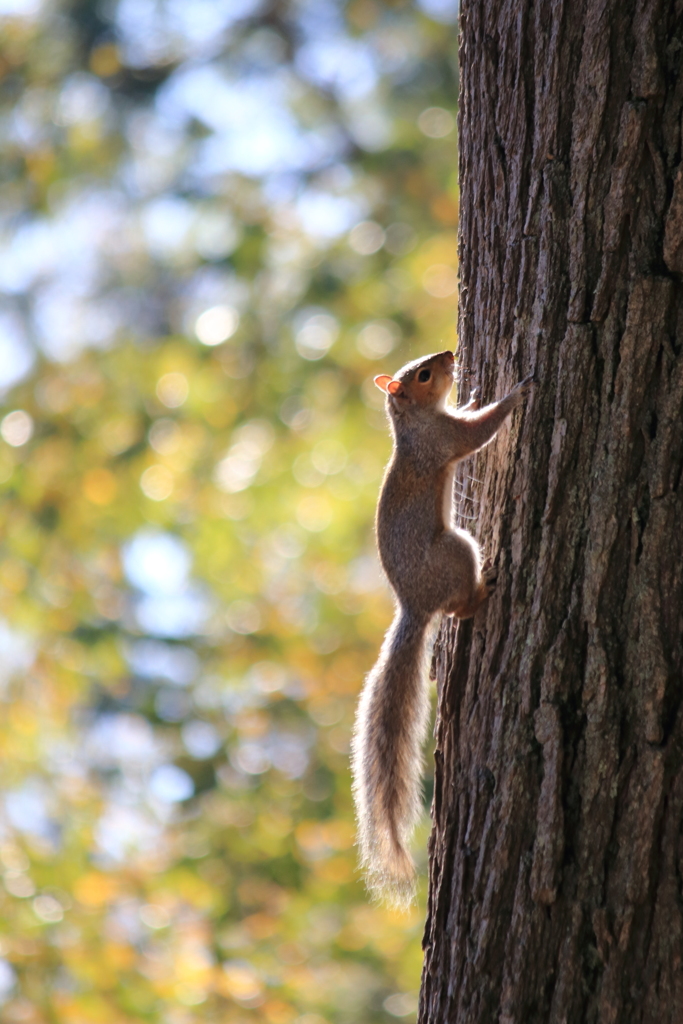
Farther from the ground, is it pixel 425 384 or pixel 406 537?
pixel 425 384

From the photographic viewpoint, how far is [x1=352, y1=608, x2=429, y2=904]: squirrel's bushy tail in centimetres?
215

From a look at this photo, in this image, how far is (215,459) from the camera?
714 centimetres

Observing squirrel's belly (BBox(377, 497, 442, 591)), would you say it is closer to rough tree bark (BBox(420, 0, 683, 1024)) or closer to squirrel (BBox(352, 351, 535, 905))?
squirrel (BBox(352, 351, 535, 905))

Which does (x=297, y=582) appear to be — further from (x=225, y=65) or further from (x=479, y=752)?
(x=479, y=752)

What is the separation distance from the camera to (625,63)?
6.05 feet

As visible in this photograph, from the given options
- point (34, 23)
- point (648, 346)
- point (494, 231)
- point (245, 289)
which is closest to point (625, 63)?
point (494, 231)

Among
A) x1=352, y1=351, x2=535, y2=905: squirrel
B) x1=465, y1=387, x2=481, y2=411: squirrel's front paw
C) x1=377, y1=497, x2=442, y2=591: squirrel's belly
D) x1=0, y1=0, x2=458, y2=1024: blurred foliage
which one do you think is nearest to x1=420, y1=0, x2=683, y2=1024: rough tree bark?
x1=352, y1=351, x2=535, y2=905: squirrel

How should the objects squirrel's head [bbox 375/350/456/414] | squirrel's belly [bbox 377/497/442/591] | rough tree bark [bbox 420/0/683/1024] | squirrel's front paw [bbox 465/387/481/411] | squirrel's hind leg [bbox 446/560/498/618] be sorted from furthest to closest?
squirrel's head [bbox 375/350/456/414], squirrel's belly [bbox 377/497/442/591], squirrel's front paw [bbox 465/387/481/411], squirrel's hind leg [bbox 446/560/498/618], rough tree bark [bbox 420/0/683/1024]

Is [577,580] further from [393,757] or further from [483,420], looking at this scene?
[393,757]

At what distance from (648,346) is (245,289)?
5.48 metres

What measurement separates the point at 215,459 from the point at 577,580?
5539 mm

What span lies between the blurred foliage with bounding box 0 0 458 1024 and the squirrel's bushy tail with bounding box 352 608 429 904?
382 centimetres

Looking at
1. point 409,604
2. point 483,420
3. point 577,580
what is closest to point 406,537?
point 409,604

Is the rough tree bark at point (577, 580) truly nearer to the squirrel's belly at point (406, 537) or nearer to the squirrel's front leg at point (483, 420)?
the squirrel's front leg at point (483, 420)
